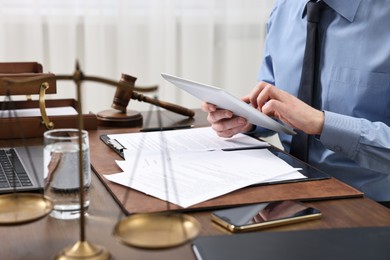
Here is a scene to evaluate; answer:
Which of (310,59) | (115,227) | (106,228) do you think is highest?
(310,59)

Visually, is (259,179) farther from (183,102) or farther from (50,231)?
(183,102)

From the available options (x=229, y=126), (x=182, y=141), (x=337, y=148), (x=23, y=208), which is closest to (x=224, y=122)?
(x=229, y=126)

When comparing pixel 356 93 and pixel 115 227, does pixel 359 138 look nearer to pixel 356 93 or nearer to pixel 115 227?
pixel 356 93

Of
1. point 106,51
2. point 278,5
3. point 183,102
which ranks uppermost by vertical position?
point 278,5

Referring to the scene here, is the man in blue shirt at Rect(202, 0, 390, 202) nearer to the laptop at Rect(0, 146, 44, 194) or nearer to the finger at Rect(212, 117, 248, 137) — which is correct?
the finger at Rect(212, 117, 248, 137)

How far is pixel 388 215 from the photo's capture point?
110 cm

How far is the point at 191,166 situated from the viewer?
1.34 m

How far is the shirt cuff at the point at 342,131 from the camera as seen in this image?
1497mm

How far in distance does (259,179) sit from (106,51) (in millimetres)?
1830

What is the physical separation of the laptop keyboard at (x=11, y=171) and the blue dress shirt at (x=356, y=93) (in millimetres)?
714

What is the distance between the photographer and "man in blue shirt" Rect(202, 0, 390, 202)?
1.50 meters

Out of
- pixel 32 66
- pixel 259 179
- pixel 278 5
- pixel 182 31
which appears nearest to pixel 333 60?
pixel 278 5

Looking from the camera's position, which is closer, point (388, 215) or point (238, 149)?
point (388, 215)

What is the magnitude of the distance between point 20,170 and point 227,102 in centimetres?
50
